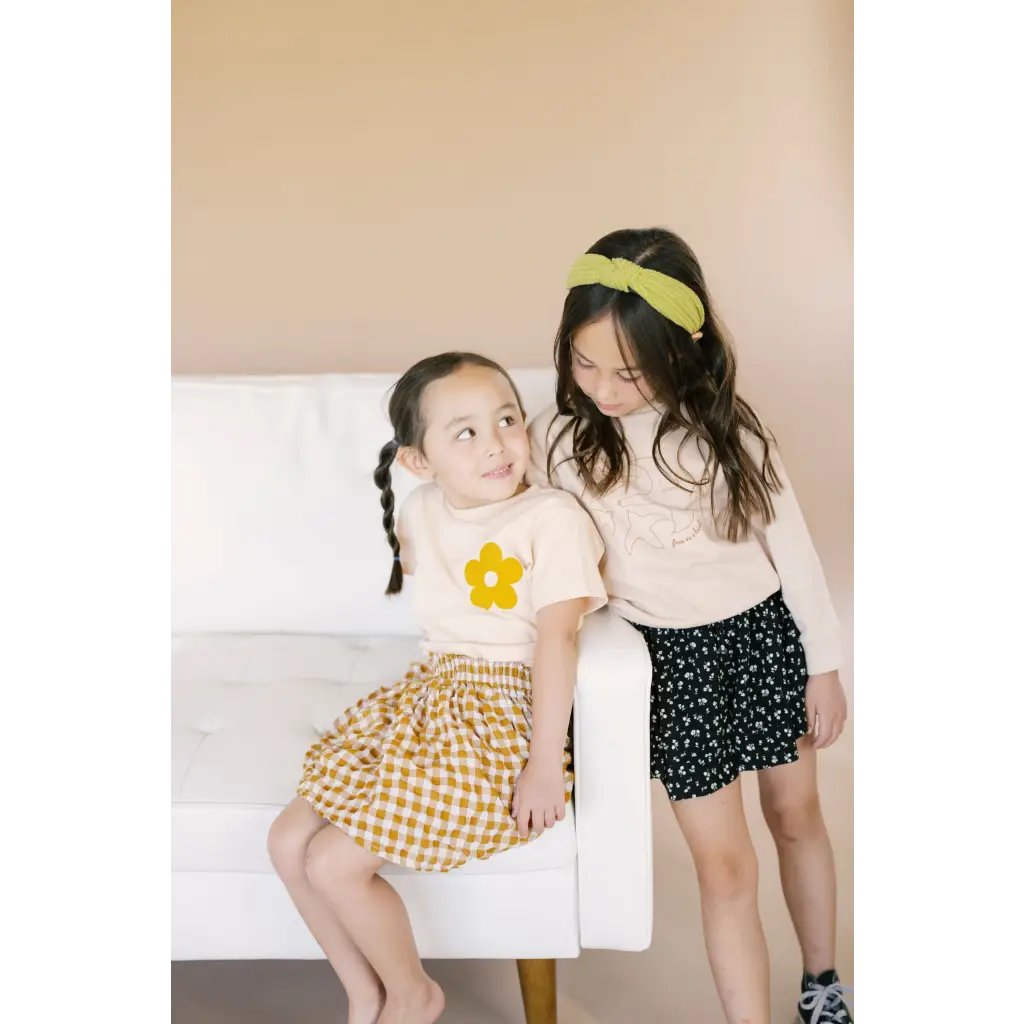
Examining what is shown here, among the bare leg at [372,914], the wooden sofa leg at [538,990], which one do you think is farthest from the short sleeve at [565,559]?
the wooden sofa leg at [538,990]

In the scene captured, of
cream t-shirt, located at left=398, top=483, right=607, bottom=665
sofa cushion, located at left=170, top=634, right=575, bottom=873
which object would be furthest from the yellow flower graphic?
sofa cushion, located at left=170, top=634, right=575, bottom=873

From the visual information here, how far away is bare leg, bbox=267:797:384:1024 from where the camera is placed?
108cm

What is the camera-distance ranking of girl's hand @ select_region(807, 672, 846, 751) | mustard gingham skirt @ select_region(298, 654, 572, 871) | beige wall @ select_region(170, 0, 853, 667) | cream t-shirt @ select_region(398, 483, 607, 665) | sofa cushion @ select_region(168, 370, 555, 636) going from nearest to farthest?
mustard gingham skirt @ select_region(298, 654, 572, 871) < cream t-shirt @ select_region(398, 483, 607, 665) < girl's hand @ select_region(807, 672, 846, 751) < sofa cushion @ select_region(168, 370, 555, 636) < beige wall @ select_region(170, 0, 853, 667)

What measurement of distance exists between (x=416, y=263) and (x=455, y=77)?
0.36 meters

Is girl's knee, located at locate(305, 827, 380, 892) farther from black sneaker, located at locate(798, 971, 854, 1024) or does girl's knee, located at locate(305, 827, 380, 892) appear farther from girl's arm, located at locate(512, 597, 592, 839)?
black sneaker, located at locate(798, 971, 854, 1024)

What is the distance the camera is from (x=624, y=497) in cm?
122

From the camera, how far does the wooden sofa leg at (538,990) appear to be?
123 centimetres

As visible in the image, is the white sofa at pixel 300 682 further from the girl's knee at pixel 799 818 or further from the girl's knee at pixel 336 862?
the girl's knee at pixel 799 818

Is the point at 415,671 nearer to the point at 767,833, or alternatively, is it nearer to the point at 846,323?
the point at 767,833

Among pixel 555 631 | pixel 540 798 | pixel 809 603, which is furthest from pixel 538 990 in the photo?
pixel 809 603

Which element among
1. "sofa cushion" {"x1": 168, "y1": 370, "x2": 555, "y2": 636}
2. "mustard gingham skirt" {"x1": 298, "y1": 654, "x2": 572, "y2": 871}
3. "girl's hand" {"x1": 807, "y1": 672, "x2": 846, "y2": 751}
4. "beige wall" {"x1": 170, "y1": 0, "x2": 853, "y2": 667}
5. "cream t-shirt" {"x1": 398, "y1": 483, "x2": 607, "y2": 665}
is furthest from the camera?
"beige wall" {"x1": 170, "y1": 0, "x2": 853, "y2": 667}

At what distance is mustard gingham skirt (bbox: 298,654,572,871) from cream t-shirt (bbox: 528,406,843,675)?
182mm
